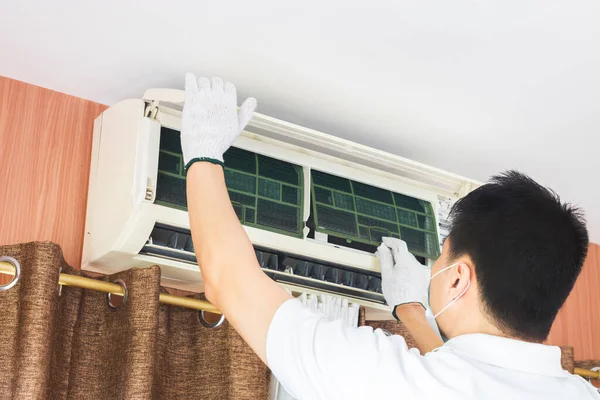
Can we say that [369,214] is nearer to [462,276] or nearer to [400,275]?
Result: [400,275]

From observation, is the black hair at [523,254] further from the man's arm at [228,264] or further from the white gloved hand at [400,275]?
the white gloved hand at [400,275]

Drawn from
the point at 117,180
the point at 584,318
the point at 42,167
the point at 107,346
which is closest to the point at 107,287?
the point at 107,346

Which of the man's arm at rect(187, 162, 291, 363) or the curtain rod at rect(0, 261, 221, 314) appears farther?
the curtain rod at rect(0, 261, 221, 314)

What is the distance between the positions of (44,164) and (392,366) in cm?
100

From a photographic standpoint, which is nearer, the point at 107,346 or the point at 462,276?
the point at 462,276

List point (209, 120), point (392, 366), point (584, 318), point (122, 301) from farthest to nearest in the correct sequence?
point (584, 318) < point (122, 301) < point (209, 120) < point (392, 366)

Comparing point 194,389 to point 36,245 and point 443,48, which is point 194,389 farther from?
point 443,48

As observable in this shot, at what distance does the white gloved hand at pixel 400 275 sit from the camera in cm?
175

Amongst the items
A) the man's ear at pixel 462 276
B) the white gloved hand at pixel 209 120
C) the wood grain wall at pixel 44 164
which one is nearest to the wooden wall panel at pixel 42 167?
the wood grain wall at pixel 44 164

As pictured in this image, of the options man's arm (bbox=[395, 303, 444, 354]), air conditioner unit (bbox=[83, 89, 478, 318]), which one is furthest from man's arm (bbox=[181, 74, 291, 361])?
man's arm (bbox=[395, 303, 444, 354])

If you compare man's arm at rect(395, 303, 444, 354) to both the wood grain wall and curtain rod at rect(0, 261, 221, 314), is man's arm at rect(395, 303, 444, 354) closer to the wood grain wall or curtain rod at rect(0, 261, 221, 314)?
curtain rod at rect(0, 261, 221, 314)

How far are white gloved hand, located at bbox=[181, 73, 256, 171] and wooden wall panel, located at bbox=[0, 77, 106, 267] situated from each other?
422 millimetres

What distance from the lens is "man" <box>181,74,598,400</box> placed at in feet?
3.41

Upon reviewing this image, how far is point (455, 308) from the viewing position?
120 centimetres
